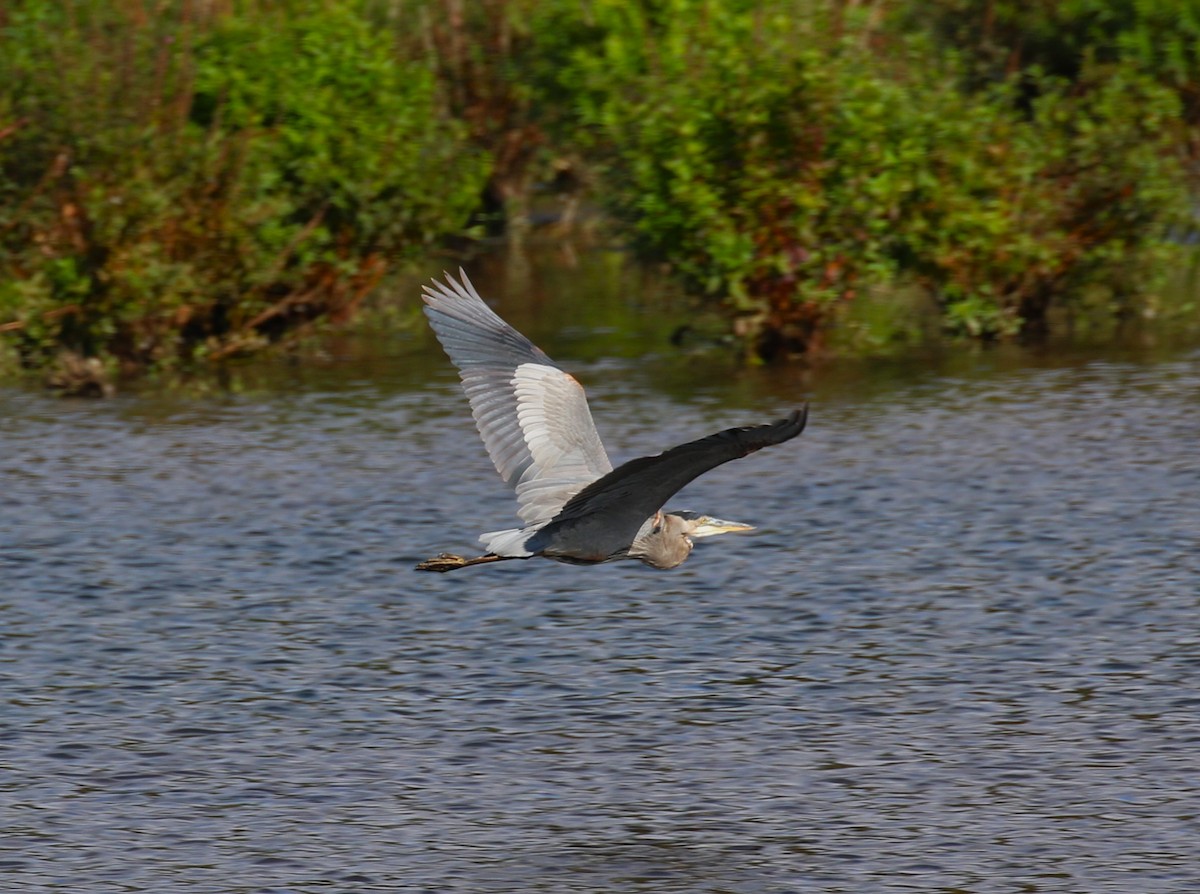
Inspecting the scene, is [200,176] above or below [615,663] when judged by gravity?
above

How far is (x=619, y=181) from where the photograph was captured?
1434cm

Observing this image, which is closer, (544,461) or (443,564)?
(544,461)

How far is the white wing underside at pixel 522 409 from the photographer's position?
7070 millimetres

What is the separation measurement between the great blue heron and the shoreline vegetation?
602 centimetres

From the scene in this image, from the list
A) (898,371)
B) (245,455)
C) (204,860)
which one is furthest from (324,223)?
(204,860)

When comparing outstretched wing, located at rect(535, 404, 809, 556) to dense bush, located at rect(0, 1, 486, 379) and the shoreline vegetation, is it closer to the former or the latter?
the shoreline vegetation

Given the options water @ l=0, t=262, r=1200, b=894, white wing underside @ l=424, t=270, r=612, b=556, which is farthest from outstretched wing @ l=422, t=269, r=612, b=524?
water @ l=0, t=262, r=1200, b=894

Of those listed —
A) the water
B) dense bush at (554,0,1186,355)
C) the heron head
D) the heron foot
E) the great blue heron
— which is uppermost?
dense bush at (554,0,1186,355)

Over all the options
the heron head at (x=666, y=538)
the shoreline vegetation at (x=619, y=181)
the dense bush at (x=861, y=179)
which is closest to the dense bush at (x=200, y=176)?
the shoreline vegetation at (x=619, y=181)

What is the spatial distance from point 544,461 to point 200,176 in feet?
23.9

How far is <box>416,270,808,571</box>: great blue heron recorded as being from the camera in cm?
678

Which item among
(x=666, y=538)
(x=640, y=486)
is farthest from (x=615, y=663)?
(x=640, y=486)

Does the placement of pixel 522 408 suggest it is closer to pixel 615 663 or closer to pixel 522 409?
pixel 522 409

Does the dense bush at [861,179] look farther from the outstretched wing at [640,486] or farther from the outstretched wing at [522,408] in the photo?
the outstretched wing at [640,486]
